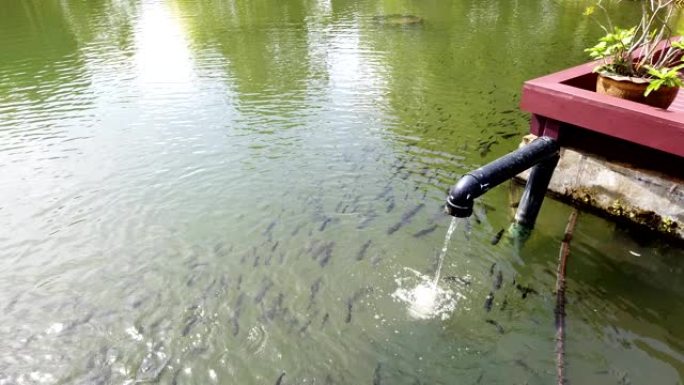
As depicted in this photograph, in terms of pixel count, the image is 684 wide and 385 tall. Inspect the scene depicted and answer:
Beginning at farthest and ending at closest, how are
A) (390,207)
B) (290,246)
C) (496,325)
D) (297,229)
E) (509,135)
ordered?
(509,135) → (390,207) → (297,229) → (290,246) → (496,325)

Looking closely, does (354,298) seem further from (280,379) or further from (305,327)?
(280,379)

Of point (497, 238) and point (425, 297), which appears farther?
point (497, 238)

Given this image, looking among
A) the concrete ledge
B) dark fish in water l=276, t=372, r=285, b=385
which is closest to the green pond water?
dark fish in water l=276, t=372, r=285, b=385

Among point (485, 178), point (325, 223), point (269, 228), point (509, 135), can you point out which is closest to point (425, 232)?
point (325, 223)

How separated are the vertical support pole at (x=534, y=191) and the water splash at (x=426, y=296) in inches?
56.3

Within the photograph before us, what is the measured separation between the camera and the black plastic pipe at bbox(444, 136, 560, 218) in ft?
15.0

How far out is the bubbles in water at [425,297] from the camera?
5.38 meters

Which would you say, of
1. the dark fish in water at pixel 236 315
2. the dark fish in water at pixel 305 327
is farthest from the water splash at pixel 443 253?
the dark fish in water at pixel 236 315

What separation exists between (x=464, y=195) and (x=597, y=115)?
2.30 m

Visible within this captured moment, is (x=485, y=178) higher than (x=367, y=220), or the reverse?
(x=485, y=178)

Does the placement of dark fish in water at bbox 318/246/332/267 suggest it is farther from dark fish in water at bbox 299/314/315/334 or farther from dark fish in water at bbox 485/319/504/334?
dark fish in water at bbox 485/319/504/334

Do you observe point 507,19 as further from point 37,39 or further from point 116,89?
point 37,39

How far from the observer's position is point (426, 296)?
5.62 m

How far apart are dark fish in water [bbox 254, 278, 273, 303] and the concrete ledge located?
4.33 meters
